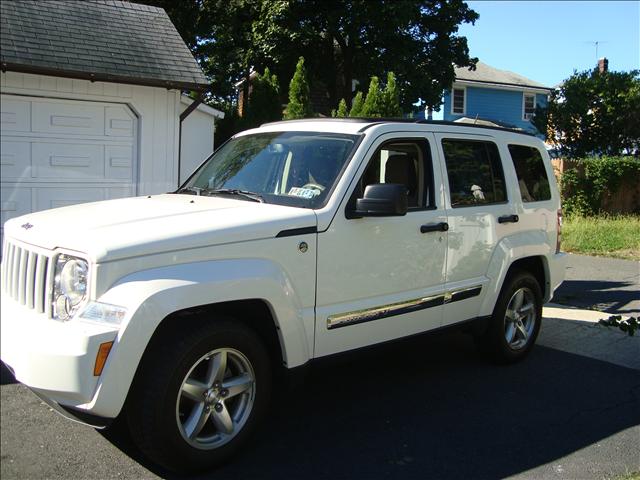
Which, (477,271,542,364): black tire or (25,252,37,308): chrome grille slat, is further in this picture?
(477,271,542,364): black tire

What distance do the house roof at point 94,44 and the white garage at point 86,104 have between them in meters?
0.02

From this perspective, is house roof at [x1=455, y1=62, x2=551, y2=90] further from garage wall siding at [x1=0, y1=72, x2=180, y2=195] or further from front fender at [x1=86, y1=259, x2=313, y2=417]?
front fender at [x1=86, y1=259, x2=313, y2=417]

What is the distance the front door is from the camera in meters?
4.16

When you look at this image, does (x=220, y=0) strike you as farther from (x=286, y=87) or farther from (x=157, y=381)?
(x=157, y=381)

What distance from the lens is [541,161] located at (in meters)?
6.31

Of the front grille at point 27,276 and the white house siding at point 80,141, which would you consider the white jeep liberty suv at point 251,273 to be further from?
the white house siding at point 80,141

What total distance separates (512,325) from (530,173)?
1.47m

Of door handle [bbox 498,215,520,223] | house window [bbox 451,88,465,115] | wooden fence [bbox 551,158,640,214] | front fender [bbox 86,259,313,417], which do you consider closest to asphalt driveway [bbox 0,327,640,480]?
front fender [bbox 86,259,313,417]

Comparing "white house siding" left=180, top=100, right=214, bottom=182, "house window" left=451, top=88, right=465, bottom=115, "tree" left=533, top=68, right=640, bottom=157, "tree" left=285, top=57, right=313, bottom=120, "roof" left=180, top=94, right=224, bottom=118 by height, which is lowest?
"white house siding" left=180, top=100, right=214, bottom=182

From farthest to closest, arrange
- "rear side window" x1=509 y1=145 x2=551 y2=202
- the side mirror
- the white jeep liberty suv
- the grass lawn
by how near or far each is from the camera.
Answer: the grass lawn
"rear side window" x1=509 y1=145 x2=551 y2=202
the side mirror
the white jeep liberty suv

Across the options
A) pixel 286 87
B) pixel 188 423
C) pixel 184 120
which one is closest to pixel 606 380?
pixel 188 423

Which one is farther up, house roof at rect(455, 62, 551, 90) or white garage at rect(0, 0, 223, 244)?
house roof at rect(455, 62, 551, 90)

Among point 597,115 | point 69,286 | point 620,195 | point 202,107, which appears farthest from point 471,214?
point 597,115

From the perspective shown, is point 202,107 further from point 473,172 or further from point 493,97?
point 493,97
